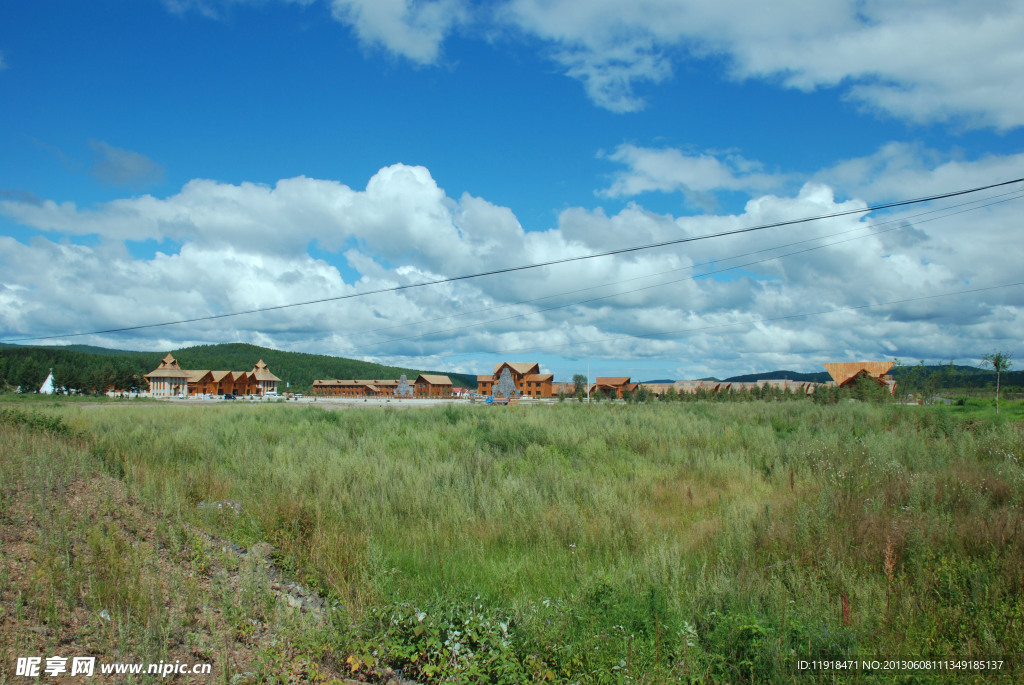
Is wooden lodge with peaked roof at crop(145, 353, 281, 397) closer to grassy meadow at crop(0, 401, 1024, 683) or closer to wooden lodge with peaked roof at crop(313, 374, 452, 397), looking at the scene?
wooden lodge with peaked roof at crop(313, 374, 452, 397)

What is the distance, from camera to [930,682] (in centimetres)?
352

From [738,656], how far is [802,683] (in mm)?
460

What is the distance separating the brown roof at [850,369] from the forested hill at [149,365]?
7061 cm

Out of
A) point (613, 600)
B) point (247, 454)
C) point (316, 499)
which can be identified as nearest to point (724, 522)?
point (613, 600)

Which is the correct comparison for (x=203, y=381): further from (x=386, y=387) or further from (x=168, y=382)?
(x=386, y=387)

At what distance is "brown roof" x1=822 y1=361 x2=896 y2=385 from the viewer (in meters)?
55.4

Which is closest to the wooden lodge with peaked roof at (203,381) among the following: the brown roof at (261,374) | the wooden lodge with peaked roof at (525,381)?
the brown roof at (261,374)

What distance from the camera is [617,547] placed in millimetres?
6348

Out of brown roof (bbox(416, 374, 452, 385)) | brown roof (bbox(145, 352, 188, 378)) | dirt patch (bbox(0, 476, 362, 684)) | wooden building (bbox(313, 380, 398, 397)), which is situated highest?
brown roof (bbox(145, 352, 188, 378))

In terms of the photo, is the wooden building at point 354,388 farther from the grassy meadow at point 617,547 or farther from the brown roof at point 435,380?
the grassy meadow at point 617,547

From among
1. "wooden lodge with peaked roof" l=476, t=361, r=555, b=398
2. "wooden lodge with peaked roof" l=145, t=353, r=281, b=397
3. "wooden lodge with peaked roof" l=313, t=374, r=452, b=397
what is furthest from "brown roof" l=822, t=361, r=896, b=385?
"wooden lodge with peaked roof" l=145, t=353, r=281, b=397

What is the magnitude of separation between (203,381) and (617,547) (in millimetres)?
120413

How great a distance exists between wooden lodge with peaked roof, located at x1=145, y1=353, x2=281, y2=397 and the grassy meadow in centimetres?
10598

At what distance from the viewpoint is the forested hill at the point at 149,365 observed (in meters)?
A: 96.4
